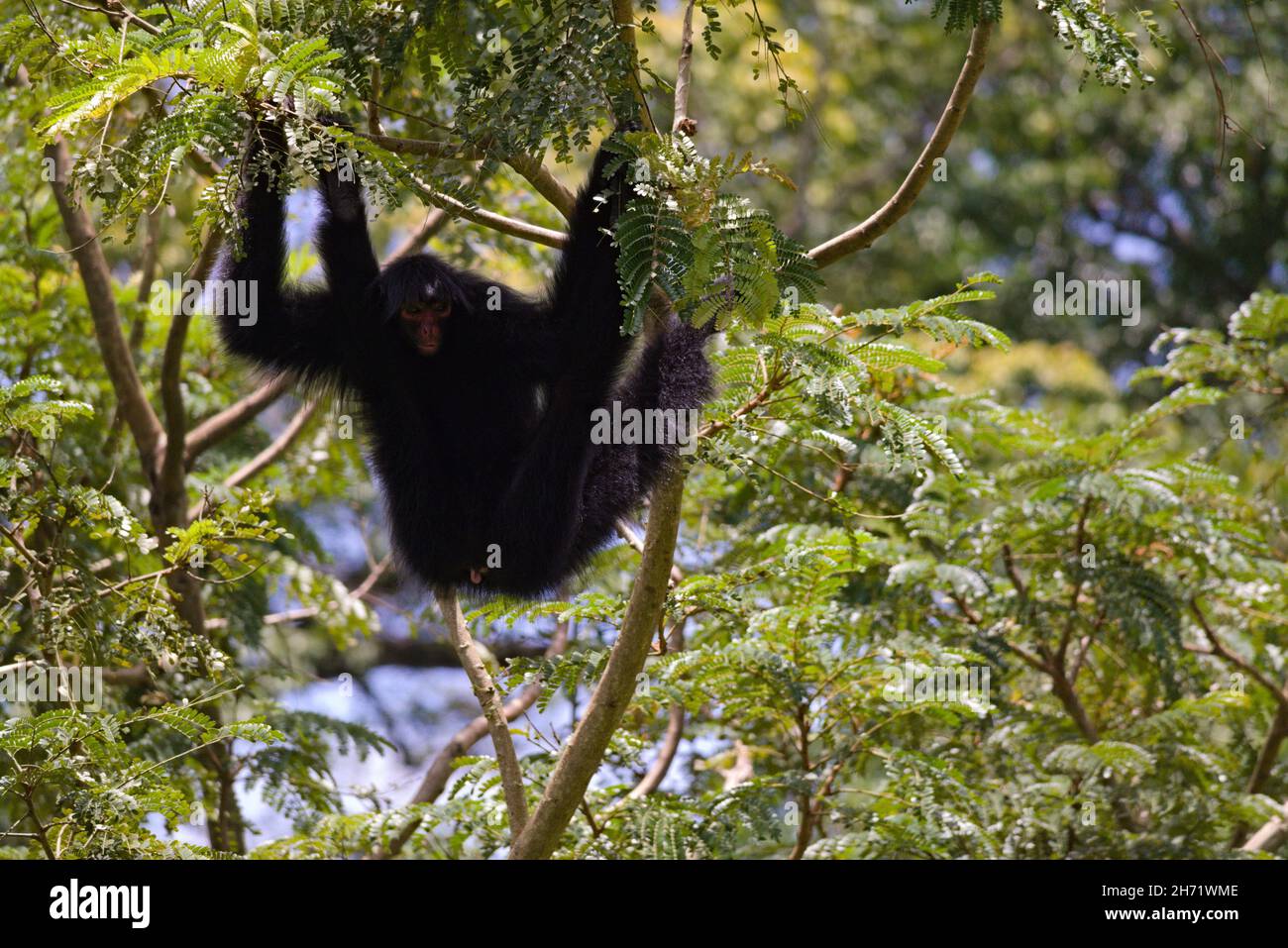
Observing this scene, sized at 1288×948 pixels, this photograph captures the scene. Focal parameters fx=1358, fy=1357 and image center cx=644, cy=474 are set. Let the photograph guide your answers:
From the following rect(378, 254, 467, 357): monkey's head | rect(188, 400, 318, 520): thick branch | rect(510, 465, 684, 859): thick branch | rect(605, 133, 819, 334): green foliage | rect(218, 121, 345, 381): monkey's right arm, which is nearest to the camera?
rect(605, 133, 819, 334): green foliage

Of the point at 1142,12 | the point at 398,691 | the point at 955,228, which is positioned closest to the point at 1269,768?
the point at 1142,12

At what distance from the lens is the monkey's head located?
5.78 metres

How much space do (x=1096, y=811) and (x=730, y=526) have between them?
101 inches

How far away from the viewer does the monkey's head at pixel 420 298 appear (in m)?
5.78

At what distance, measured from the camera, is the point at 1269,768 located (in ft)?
24.2

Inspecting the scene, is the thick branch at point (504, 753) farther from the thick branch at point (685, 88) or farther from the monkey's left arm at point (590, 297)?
the thick branch at point (685, 88)

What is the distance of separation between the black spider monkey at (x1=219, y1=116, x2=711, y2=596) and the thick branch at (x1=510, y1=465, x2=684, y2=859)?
464 mm

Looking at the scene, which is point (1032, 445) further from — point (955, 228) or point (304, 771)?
point (955, 228)

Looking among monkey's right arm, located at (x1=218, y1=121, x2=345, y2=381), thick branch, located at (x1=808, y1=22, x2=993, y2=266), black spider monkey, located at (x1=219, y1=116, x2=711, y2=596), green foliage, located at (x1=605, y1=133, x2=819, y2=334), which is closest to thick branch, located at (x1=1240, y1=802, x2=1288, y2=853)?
black spider monkey, located at (x1=219, y1=116, x2=711, y2=596)

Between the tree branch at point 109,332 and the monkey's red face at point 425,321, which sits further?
the tree branch at point 109,332

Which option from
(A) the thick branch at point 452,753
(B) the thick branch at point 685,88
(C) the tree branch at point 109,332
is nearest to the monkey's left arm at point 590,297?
(B) the thick branch at point 685,88

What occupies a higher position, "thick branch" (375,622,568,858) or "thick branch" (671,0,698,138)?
"thick branch" (671,0,698,138)

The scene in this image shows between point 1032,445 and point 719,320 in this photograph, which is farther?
point 1032,445

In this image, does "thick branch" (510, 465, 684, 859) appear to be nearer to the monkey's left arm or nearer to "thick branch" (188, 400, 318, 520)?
the monkey's left arm
